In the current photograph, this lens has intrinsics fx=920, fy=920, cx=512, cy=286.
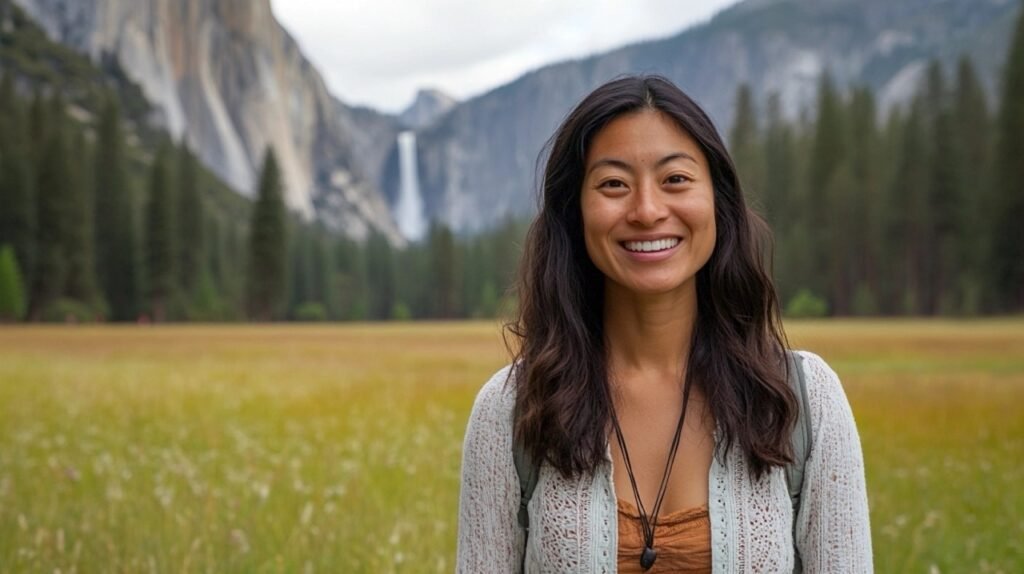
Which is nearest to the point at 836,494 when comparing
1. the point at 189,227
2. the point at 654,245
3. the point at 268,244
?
the point at 654,245

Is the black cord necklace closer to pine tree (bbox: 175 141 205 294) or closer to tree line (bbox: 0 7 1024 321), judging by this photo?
tree line (bbox: 0 7 1024 321)

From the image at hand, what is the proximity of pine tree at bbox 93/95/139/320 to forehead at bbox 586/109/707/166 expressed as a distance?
61.8 meters

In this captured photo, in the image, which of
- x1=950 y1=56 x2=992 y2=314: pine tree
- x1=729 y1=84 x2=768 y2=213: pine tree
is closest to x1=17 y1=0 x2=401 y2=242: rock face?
x1=729 y1=84 x2=768 y2=213: pine tree

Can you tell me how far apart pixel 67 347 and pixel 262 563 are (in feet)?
75.6

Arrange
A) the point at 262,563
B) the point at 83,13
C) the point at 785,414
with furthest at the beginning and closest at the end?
the point at 83,13, the point at 262,563, the point at 785,414

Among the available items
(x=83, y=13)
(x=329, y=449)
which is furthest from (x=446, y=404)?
(x=83, y=13)

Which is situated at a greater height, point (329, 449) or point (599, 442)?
point (599, 442)

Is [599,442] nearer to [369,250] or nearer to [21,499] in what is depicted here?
[21,499]

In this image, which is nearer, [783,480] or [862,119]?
[783,480]

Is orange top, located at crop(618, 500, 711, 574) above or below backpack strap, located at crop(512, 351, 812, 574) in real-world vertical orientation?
below

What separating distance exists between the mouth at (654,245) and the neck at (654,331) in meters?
0.15

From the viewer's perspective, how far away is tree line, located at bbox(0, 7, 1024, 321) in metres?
46.9

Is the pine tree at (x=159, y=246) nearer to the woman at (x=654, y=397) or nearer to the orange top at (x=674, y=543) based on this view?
the woman at (x=654, y=397)

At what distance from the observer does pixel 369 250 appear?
109500mm
